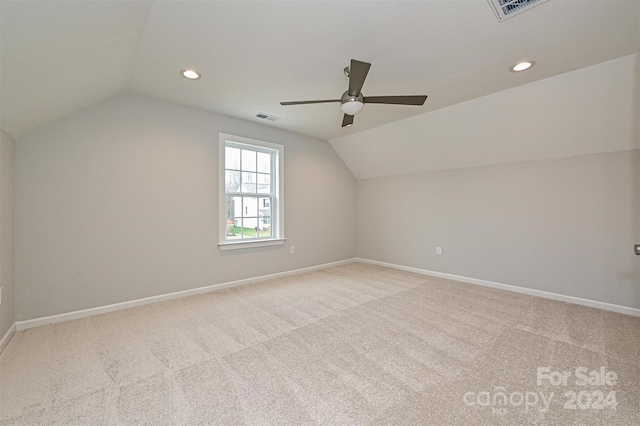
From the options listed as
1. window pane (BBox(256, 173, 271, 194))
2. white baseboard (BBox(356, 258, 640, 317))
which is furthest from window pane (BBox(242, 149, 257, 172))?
white baseboard (BBox(356, 258, 640, 317))

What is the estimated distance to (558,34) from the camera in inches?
79.2

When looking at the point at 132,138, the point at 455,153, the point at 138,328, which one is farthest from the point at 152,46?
the point at 455,153

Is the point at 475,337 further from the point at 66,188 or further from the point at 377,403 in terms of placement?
the point at 66,188

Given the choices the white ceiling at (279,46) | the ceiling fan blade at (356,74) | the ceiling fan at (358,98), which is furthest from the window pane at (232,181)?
the ceiling fan blade at (356,74)

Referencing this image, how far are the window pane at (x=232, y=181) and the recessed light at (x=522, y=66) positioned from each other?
11.6 ft

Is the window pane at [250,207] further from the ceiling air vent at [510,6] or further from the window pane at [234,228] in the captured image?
the ceiling air vent at [510,6]

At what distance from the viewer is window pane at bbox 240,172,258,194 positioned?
4.09 metres

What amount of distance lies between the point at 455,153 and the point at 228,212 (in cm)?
355

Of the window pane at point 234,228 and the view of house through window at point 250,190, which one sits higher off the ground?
the view of house through window at point 250,190

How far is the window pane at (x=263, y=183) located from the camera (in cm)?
427

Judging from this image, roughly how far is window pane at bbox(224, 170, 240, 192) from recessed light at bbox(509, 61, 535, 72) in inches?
139

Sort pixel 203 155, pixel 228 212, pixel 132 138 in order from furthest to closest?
pixel 228 212 → pixel 203 155 → pixel 132 138

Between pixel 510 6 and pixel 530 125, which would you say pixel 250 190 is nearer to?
pixel 510 6

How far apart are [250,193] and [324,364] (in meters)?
2.84
